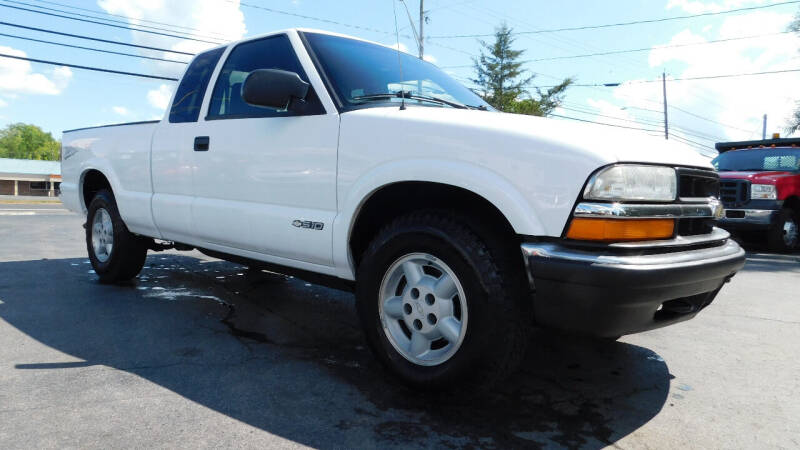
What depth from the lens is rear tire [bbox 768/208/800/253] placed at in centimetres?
896

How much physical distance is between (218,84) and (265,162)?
1.04 meters

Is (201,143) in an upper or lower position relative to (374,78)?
lower

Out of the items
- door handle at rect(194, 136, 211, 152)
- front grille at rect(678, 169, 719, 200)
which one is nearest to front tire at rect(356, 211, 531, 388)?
front grille at rect(678, 169, 719, 200)

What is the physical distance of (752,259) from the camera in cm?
839

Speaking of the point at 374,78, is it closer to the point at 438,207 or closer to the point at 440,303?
the point at 438,207

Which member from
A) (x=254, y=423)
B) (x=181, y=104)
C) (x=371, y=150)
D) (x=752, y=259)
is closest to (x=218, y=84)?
(x=181, y=104)

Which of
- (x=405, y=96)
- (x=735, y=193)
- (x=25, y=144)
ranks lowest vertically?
(x=735, y=193)

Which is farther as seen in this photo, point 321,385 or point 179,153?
point 179,153

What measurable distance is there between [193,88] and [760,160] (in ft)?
32.8

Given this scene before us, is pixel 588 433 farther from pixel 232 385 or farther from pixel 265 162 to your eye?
pixel 265 162

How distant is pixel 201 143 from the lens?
12.1 ft

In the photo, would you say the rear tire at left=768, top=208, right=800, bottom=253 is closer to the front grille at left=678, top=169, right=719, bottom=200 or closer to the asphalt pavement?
the asphalt pavement

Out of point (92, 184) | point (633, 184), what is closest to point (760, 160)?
point (633, 184)

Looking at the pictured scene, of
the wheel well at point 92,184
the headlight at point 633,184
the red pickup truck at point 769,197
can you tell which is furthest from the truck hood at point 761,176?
the wheel well at point 92,184
